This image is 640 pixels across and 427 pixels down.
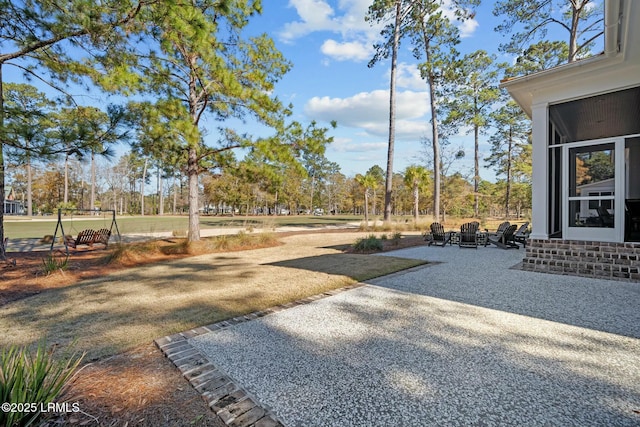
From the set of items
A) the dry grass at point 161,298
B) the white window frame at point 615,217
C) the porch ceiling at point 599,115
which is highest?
the porch ceiling at point 599,115

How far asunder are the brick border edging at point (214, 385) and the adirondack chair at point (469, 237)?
8.68m

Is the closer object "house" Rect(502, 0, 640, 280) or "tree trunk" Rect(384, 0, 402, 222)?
"house" Rect(502, 0, 640, 280)

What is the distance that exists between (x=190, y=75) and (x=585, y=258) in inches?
447

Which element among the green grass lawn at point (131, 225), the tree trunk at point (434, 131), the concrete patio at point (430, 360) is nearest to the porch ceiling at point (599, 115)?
the concrete patio at point (430, 360)

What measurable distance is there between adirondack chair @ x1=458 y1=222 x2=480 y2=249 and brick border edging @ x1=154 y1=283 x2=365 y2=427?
868 cm

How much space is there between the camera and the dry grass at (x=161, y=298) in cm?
319

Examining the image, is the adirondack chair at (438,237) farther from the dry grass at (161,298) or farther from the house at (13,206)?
the house at (13,206)

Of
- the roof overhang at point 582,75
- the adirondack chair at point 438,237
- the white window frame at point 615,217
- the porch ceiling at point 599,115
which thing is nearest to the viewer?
the roof overhang at point 582,75

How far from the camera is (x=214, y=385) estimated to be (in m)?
2.21

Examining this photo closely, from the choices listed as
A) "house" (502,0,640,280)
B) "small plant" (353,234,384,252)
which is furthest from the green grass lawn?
"house" (502,0,640,280)

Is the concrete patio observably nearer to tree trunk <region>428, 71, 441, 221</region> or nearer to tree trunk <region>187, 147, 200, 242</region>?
tree trunk <region>187, 147, 200, 242</region>

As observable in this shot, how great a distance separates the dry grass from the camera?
3.19 m

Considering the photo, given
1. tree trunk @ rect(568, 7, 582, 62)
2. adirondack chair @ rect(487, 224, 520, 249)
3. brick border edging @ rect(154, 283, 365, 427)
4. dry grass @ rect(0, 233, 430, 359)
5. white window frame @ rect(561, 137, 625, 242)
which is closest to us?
brick border edging @ rect(154, 283, 365, 427)

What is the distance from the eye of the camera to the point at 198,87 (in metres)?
9.81
